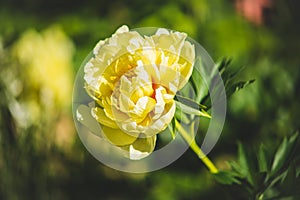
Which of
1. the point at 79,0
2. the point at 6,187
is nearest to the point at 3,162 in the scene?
the point at 6,187

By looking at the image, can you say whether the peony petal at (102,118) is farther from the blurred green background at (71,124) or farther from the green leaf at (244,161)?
the blurred green background at (71,124)

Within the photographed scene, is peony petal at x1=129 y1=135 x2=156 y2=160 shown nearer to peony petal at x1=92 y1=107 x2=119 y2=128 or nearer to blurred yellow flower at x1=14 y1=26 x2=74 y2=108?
peony petal at x1=92 y1=107 x2=119 y2=128

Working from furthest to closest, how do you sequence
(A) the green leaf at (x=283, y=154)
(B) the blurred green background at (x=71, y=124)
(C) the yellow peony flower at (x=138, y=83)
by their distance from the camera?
(B) the blurred green background at (x=71, y=124) < (A) the green leaf at (x=283, y=154) < (C) the yellow peony flower at (x=138, y=83)

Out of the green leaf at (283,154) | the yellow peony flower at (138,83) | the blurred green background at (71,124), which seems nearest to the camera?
the yellow peony flower at (138,83)

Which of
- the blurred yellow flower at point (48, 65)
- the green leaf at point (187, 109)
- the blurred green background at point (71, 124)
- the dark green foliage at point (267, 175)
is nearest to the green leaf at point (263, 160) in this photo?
the dark green foliage at point (267, 175)

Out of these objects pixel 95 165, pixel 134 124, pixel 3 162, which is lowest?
pixel 95 165

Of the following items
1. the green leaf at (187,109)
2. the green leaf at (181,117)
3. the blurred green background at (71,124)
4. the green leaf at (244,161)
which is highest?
the green leaf at (187,109)

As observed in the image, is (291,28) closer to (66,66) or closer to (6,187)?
(66,66)
